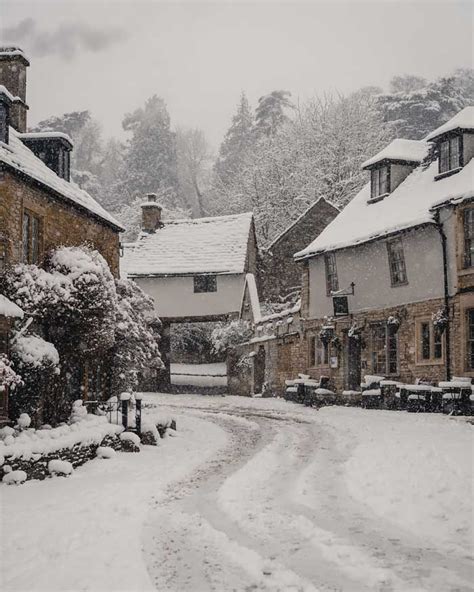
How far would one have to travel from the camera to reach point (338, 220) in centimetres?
2864

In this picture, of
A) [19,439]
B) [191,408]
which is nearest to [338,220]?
[191,408]

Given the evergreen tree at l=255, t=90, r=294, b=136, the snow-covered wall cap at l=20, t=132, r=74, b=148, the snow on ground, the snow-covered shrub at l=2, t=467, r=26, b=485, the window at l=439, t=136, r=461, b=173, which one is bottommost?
the snow-covered shrub at l=2, t=467, r=26, b=485

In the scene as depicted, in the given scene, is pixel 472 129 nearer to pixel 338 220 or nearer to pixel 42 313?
pixel 338 220

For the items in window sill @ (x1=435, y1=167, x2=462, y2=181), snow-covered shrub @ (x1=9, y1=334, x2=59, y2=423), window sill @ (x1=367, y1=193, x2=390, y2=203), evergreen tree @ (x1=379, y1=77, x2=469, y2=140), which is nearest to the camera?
snow-covered shrub @ (x1=9, y1=334, x2=59, y2=423)

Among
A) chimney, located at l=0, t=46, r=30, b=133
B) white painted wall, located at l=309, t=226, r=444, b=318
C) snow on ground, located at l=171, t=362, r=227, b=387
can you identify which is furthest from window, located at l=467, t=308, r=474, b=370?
snow on ground, located at l=171, t=362, r=227, b=387

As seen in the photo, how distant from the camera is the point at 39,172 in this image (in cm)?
1897

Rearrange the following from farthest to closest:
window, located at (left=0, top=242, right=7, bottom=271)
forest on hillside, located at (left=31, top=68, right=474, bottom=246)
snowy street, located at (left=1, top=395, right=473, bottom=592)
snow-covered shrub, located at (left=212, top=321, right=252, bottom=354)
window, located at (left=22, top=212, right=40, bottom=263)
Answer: forest on hillside, located at (left=31, top=68, right=474, bottom=246), snow-covered shrub, located at (left=212, top=321, right=252, bottom=354), window, located at (left=22, top=212, right=40, bottom=263), window, located at (left=0, top=242, right=7, bottom=271), snowy street, located at (left=1, top=395, right=473, bottom=592)

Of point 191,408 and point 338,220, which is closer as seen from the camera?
point 191,408

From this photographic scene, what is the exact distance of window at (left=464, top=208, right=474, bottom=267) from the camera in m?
20.3

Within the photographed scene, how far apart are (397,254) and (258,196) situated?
79.3 ft

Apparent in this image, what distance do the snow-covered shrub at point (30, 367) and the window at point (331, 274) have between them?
1363cm

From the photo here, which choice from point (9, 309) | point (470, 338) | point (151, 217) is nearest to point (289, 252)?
point (151, 217)

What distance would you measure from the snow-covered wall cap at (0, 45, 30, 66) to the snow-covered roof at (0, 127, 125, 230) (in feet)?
7.49

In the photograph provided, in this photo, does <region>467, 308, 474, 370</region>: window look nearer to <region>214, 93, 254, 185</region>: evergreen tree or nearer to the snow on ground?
the snow on ground
